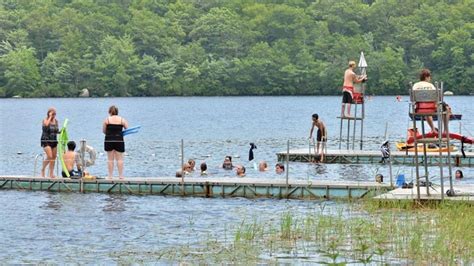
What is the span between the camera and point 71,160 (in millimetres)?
34594

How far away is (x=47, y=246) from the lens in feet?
84.9

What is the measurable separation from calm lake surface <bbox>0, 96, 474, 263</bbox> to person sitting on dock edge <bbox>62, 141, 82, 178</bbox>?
1.04 m

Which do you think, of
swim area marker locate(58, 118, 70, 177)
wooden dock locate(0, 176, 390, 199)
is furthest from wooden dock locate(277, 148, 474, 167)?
swim area marker locate(58, 118, 70, 177)

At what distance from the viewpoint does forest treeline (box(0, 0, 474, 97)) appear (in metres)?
165

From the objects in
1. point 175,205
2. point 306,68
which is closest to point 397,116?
point 306,68

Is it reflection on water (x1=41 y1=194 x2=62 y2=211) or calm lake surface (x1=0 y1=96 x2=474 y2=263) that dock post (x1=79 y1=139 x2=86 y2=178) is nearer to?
calm lake surface (x1=0 y1=96 x2=474 y2=263)

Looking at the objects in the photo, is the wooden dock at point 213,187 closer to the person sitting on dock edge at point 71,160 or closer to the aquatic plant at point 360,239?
the person sitting on dock edge at point 71,160

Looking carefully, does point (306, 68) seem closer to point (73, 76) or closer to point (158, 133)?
point (73, 76)

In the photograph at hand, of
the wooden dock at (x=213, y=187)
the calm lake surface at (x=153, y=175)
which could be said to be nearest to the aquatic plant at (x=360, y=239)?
the calm lake surface at (x=153, y=175)

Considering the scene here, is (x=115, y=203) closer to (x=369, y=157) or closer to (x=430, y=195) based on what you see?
(x=430, y=195)

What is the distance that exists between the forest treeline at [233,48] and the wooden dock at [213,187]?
129 meters

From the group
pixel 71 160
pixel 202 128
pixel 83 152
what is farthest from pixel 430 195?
pixel 202 128

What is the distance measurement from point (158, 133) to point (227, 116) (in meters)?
29.6

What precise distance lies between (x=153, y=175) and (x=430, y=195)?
19.1 m
